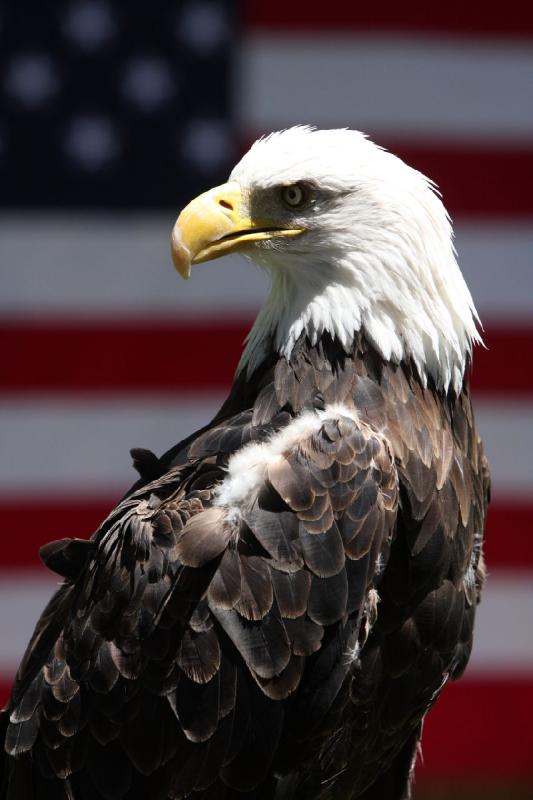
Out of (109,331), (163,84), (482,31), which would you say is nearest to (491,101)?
(482,31)

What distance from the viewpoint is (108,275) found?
10.5 feet

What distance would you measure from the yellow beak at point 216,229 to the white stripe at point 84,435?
1551 millimetres

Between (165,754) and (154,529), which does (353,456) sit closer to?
(154,529)

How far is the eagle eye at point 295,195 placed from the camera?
1.68m

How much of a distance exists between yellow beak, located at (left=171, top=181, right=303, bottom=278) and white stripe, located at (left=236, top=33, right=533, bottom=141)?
1.53m

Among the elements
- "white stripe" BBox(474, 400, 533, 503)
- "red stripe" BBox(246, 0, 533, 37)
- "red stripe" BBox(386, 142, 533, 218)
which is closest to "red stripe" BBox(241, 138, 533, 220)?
"red stripe" BBox(386, 142, 533, 218)

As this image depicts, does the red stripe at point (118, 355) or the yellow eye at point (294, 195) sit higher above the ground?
the yellow eye at point (294, 195)

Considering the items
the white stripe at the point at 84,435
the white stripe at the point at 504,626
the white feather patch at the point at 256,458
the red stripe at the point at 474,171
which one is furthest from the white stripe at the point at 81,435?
the white feather patch at the point at 256,458

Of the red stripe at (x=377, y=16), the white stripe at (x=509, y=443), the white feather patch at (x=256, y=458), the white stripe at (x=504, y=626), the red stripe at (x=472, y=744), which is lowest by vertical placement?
the red stripe at (x=472, y=744)

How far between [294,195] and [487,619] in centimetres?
198

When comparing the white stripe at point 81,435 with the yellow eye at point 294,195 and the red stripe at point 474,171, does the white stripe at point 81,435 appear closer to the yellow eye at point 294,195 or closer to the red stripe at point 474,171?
→ the red stripe at point 474,171

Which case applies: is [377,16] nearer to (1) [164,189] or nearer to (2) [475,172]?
(2) [475,172]

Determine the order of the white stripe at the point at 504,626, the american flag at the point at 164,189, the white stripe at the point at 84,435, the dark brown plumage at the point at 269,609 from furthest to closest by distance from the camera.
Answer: the white stripe at the point at 504,626 → the white stripe at the point at 84,435 → the american flag at the point at 164,189 → the dark brown plumage at the point at 269,609

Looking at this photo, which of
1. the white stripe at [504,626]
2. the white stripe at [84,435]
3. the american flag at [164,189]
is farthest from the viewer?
the white stripe at [504,626]
